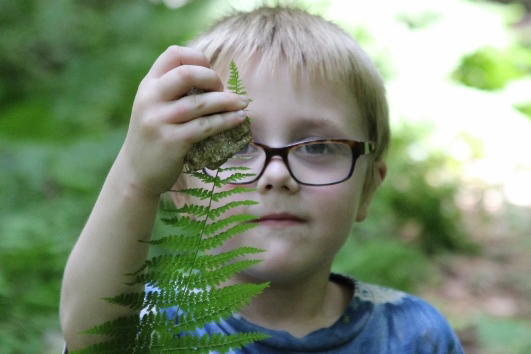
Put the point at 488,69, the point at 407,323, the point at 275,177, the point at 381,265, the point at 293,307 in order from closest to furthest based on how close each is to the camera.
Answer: the point at 275,177 → the point at 293,307 → the point at 407,323 → the point at 381,265 → the point at 488,69

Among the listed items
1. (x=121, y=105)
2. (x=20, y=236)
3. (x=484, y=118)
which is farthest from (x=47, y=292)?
(x=484, y=118)

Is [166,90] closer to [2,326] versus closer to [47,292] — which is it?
[2,326]

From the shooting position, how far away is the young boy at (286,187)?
0.98 meters

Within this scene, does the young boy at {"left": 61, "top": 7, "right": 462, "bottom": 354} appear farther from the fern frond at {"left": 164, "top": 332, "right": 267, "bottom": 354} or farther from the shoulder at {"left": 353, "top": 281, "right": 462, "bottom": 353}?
the fern frond at {"left": 164, "top": 332, "right": 267, "bottom": 354}

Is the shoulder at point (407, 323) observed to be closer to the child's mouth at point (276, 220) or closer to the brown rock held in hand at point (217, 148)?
the child's mouth at point (276, 220)

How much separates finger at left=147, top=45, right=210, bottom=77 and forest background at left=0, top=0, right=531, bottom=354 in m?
1.01

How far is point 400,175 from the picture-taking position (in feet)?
18.1

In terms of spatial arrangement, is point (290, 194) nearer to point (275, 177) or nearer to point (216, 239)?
point (275, 177)

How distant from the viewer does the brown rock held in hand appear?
0.90m

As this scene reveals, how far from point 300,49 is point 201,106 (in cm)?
67

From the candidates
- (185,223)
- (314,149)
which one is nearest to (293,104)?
(314,149)

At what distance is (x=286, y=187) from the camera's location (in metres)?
1.36

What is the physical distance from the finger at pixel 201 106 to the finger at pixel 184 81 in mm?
16

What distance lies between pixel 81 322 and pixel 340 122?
0.74 metres
